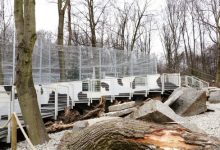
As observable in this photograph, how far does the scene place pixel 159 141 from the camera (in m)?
5.33

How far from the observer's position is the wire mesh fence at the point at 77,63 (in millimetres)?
18300

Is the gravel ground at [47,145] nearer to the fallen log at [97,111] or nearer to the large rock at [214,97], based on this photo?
the fallen log at [97,111]

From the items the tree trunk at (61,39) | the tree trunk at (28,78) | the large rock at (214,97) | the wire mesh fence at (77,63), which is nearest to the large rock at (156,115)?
the tree trunk at (28,78)

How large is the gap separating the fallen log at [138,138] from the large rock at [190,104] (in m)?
8.27

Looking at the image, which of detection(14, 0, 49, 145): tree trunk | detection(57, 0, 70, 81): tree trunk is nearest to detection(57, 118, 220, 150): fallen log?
detection(14, 0, 49, 145): tree trunk

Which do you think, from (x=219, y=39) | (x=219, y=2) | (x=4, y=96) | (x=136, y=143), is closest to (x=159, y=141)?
(x=136, y=143)

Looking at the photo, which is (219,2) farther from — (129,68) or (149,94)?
(149,94)

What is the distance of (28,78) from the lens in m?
10.8

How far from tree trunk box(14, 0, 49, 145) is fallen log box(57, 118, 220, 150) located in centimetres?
Answer: 464

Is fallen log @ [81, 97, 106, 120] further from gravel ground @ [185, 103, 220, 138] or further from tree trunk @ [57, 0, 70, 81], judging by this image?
tree trunk @ [57, 0, 70, 81]

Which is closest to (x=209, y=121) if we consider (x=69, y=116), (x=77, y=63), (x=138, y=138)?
(x=69, y=116)

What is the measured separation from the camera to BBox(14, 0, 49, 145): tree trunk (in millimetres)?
10688

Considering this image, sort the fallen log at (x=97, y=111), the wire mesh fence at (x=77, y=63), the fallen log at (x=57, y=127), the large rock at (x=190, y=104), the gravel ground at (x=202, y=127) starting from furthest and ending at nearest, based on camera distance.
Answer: the wire mesh fence at (x=77, y=63) < the fallen log at (x=97, y=111) < the large rock at (x=190, y=104) < the fallen log at (x=57, y=127) < the gravel ground at (x=202, y=127)

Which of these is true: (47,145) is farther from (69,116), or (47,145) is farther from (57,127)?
(69,116)
